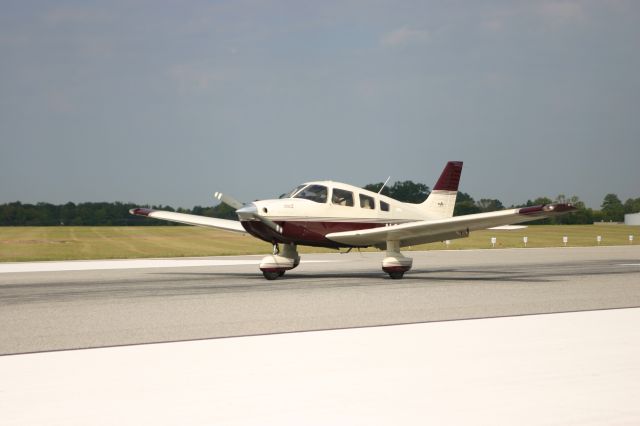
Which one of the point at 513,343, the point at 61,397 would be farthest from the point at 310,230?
the point at 61,397

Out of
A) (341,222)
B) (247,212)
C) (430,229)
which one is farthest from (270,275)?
(430,229)

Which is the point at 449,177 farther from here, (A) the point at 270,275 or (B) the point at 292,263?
(A) the point at 270,275

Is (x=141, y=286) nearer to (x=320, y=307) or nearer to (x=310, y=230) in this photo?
(x=310, y=230)

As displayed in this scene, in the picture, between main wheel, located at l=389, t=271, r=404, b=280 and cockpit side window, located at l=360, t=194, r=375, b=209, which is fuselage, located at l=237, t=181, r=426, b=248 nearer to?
cockpit side window, located at l=360, t=194, r=375, b=209

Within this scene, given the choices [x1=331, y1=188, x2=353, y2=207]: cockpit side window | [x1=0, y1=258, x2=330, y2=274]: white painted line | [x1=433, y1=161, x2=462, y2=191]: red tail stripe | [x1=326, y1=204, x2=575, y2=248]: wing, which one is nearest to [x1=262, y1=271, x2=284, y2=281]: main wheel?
[x1=326, y1=204, x2=575, y2=248]: wing

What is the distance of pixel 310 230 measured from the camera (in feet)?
73.9

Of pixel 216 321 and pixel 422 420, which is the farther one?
pixel 216 321

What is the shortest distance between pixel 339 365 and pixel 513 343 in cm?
282

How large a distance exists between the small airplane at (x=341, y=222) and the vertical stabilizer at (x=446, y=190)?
2.17 meters

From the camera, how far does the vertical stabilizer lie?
26688 mm

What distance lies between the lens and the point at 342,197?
23.2 meters

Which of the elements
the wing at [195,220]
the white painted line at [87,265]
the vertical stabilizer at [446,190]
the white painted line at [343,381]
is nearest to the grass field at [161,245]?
the white painted line at [87,265]

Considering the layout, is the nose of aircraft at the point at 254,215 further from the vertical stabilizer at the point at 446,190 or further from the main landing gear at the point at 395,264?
the vertical stabilizer at the point at 446,190

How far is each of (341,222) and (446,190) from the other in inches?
221
